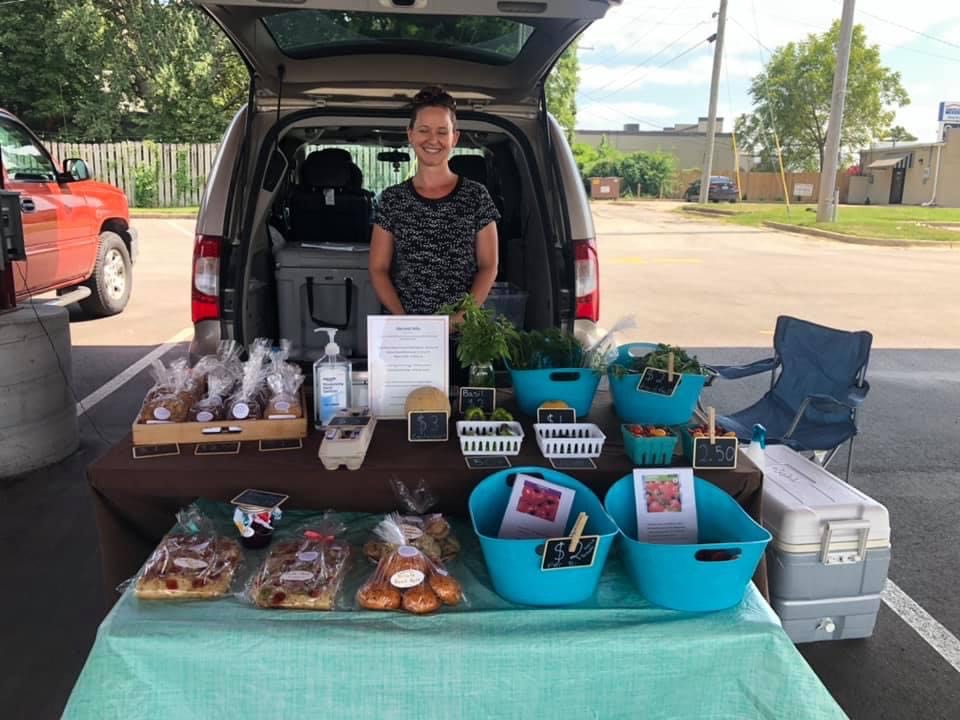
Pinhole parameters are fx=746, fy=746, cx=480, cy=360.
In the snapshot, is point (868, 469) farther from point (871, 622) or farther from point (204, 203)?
point (204, 203)

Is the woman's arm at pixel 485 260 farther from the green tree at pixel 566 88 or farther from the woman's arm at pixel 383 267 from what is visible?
→ the green tree at pixel 566 88

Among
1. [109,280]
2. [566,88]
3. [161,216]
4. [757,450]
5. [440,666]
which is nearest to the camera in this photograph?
[440,666]

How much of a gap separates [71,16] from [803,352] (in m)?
20.2

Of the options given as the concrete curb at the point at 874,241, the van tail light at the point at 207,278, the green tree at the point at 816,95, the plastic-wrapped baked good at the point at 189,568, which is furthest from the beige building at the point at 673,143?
the plastic-wrapped baked good at the point at 189,568

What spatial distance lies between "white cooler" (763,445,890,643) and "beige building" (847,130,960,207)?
40.6m

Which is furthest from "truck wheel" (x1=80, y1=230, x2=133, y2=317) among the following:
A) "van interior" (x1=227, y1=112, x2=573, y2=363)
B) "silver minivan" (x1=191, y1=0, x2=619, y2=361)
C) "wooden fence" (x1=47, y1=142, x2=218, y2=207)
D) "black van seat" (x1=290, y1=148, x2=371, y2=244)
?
"wooden fence" (x1=47, y1=142, x2=218, y2=207)

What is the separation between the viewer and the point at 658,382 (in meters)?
2.06

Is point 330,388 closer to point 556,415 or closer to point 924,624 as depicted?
point 556,415

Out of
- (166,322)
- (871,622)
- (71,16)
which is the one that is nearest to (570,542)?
(871,622)

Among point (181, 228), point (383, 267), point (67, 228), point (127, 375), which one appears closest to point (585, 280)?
point (383, 267)

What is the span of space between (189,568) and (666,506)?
42.2 inches

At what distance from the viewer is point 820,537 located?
2.26m

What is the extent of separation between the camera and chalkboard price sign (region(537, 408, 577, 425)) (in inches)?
78.9

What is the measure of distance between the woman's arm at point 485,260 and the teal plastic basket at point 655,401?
72 centimetres
